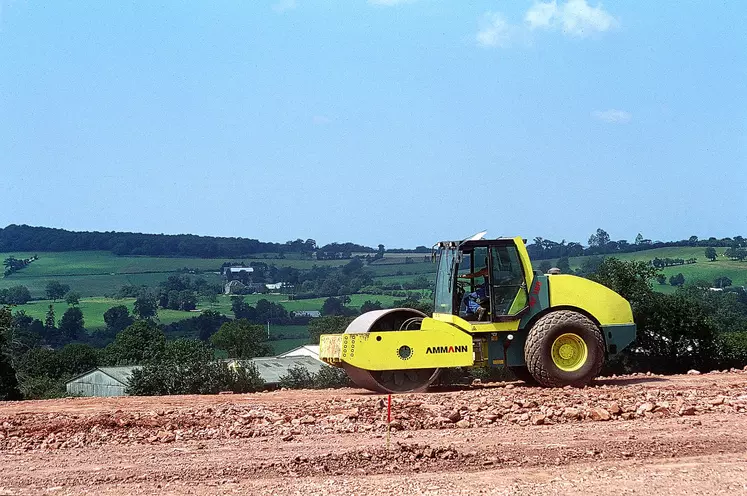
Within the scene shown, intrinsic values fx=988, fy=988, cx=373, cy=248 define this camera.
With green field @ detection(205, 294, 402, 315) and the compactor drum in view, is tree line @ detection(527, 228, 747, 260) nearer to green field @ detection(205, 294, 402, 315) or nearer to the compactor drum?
green field @ detection(205, 294, 402, 315)

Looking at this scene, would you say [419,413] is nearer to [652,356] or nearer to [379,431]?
[379,431]

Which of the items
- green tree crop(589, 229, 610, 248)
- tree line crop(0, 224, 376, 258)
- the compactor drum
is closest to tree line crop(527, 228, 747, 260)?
green tree crop(589, 229, 610, 248)

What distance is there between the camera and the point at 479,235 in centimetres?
1584

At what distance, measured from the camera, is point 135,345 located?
76.1 m

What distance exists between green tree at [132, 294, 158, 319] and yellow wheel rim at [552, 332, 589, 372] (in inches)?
3926

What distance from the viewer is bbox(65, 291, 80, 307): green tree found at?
122 meters

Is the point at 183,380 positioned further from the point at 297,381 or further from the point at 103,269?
the point at 103,269

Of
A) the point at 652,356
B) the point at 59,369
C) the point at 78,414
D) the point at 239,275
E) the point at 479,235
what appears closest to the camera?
the point at 78,414

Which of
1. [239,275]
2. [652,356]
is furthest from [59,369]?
[239,275]

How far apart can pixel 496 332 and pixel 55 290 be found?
121 m

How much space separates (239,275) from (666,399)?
133m

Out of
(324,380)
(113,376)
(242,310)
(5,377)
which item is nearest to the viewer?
(324,380)

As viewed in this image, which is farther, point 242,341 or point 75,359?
point 75,359

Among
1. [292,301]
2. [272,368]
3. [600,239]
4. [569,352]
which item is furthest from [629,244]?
[569,352]
